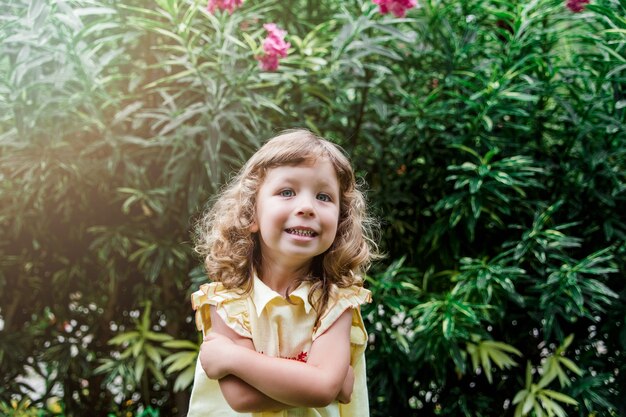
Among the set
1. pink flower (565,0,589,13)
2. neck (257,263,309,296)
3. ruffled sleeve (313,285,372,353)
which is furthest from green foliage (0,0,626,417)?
neck (257,263,309,296)

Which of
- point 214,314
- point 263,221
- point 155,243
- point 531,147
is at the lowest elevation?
point 155,243

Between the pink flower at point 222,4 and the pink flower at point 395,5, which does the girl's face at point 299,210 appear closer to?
the pink flower at point 222,4

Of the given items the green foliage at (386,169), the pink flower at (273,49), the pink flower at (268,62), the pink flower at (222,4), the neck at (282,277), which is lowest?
the green foliage at (386,169)

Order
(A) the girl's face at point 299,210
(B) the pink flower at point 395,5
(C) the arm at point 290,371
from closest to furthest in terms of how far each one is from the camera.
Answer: (C) the arm at point 290,371 → (A) the girl's face at point 299,210 → (B) the pink flower at point 395,5

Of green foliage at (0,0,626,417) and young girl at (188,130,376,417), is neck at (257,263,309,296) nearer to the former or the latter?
young girl at (188,130,376,417)

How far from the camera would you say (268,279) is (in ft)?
5.58

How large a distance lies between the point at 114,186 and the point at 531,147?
5.58 ft

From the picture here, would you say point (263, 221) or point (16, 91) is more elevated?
point (263, 221)

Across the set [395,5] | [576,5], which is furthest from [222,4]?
[576,5]

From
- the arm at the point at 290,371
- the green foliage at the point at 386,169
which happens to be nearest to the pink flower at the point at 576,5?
the green foliage at the point at 386,169

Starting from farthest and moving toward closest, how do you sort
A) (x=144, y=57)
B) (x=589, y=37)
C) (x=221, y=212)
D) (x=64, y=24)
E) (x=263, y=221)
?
(x=144, y=57) < (x=589, y=37) < (x=64, y=24) < (x=221, y=212) < (x=263, y=221)

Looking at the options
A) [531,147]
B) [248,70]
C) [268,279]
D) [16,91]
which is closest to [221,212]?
[268,279]

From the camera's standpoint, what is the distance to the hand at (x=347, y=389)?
1.61 metres

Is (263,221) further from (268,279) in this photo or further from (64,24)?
(64,24)
